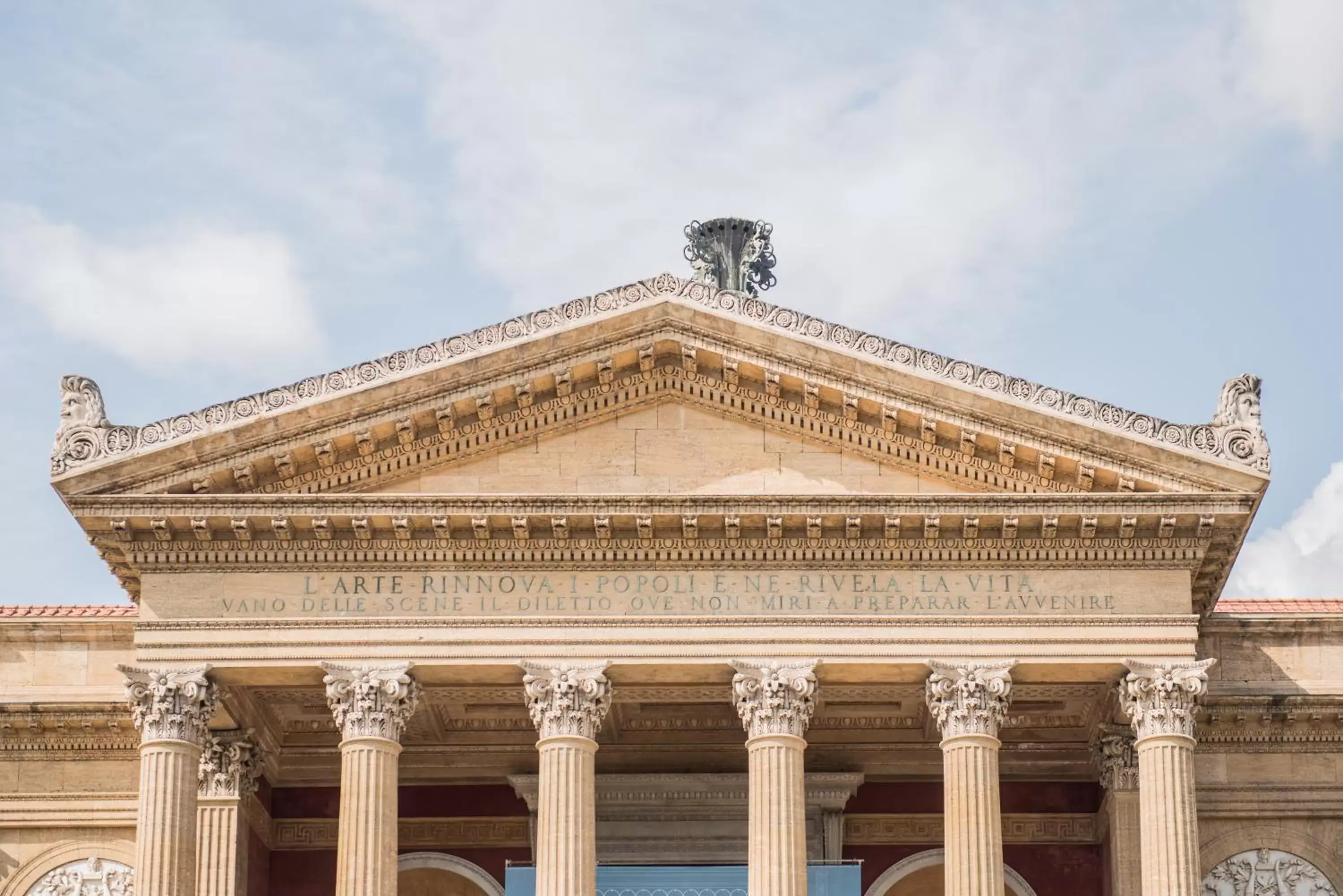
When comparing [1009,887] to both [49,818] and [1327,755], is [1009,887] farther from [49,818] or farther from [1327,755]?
[49,818]

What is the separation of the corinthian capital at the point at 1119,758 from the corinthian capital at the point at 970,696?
3.02 metres

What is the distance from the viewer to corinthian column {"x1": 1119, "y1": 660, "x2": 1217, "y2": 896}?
36.2 m

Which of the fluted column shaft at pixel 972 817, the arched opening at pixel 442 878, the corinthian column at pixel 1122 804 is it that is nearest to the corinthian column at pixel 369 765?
the arched opening at pixel 442 878

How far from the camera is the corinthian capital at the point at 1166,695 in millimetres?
36844

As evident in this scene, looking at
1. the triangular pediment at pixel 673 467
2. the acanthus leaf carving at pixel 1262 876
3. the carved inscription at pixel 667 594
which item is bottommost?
the acanthus leaf carving at pixel 1262 876

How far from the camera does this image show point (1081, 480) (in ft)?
123

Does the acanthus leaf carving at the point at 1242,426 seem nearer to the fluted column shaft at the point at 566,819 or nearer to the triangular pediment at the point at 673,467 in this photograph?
the triangular pediment at the point at 673,467

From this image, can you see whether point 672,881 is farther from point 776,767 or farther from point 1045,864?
point 1045,864

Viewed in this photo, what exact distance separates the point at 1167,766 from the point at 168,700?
13032 millimetres

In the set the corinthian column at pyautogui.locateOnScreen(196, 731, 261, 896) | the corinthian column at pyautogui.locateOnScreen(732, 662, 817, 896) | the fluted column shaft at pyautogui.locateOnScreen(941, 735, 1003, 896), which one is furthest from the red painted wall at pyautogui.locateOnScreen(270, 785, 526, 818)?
the fluted column shaft at pyautogui.locateOnScreen(941, 735, 1003, 896)

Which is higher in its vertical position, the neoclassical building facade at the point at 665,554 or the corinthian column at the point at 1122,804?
the neoclassical building facade at the point at 665,554

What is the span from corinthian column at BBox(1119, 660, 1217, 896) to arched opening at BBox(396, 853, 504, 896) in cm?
1026

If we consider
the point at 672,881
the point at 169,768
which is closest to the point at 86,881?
the point at 169,768

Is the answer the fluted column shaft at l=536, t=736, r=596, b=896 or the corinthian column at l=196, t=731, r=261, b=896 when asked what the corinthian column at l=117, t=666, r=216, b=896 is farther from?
the fluted column shaft at l=536, t=736, r=596, b=896
